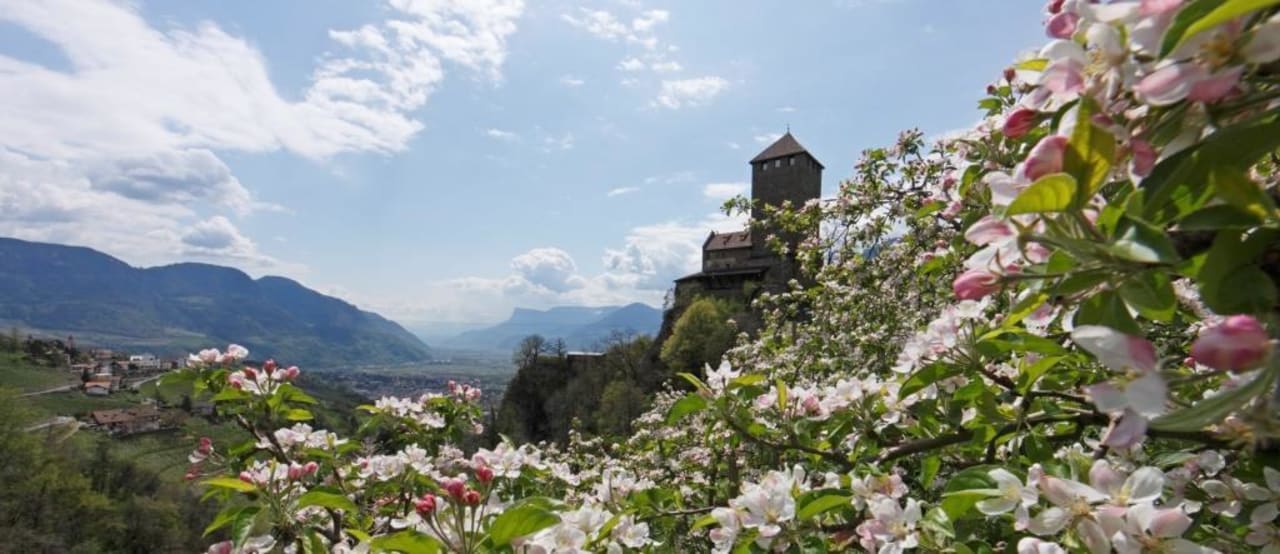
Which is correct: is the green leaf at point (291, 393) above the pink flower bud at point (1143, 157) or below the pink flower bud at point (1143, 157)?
below

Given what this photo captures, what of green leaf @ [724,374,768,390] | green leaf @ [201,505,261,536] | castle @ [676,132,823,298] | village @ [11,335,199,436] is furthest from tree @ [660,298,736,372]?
village @ [11,335,199,436]

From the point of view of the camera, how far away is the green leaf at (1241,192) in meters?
0.55

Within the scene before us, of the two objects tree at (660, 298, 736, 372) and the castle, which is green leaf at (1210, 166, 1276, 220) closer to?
tree at (660, 298, 736, 372)

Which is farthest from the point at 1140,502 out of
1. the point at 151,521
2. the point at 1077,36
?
the point at 151,521

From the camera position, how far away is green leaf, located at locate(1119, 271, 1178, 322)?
663mm

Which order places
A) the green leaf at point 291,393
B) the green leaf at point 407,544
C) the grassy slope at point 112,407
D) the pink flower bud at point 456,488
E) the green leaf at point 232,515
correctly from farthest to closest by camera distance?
the grassy slope at point 112,407 < the green leaf at point 291,393 < the green leaf at point 232,515 < the pink flower bud at point 456,488 < the green leaf at point 407,544

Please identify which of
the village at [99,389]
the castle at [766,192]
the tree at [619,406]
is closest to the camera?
the tree at [619,406]

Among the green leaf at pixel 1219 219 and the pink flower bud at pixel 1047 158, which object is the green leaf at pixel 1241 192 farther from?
the pink flower bud at pixel 1047 158

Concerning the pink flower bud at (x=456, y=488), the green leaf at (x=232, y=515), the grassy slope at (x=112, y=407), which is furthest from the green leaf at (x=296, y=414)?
the grassy slope at (x=112, y=407)

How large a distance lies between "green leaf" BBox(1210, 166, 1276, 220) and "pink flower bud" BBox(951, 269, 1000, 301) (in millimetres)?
263

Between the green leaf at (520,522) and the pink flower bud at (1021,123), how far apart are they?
1.05m

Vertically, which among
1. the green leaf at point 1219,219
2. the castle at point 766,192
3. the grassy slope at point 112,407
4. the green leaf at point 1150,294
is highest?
the castle at point 766,192

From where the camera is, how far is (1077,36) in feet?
2.45

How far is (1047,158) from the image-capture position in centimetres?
67
